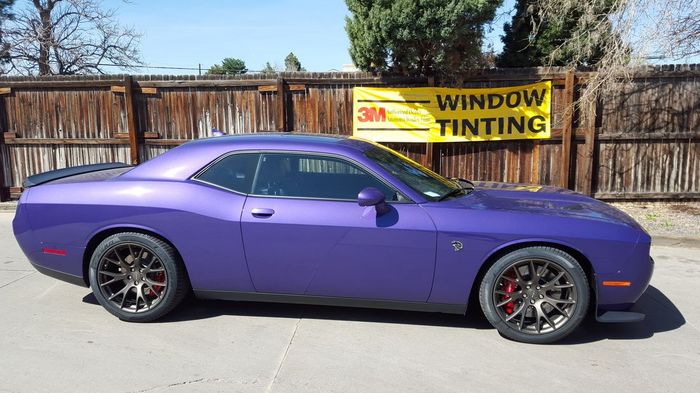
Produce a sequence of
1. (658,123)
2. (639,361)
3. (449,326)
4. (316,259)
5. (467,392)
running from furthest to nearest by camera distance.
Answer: (658,123) → (449,326) → (316,259) → (639,361) → (467,392)

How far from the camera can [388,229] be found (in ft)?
12.7

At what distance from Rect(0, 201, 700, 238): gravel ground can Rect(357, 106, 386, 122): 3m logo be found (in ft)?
13.3

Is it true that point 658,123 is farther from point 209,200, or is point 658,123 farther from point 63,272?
point 63,272

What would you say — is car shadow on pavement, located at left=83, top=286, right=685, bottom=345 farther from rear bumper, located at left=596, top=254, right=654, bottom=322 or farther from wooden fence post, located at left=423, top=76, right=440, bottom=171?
wooden fence post, located at left=423, top=76, right=440, bottom=171

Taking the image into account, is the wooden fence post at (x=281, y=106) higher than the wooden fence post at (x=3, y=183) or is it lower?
higher

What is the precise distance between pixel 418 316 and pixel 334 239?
3.64 feet

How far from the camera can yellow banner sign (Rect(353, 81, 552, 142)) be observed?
8180 mm

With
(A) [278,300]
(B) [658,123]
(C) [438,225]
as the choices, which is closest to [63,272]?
(A) [278,300]

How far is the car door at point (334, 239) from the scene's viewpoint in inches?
153

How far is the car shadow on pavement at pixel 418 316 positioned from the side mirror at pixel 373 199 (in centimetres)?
104

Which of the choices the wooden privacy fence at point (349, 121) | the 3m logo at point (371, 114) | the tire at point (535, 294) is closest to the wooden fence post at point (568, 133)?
the wooden privacy fence at point (349, 121)

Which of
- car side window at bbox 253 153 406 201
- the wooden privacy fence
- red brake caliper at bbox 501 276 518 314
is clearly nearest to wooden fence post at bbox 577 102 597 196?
the wooden privacy fence

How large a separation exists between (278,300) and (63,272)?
1.86 meters

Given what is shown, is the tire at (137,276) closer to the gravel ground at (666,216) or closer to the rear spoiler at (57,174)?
the rear spoiler at (57,174)
